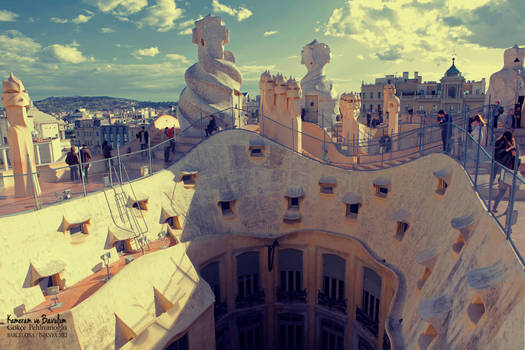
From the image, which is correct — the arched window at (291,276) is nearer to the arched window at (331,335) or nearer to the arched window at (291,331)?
the arched window at (291,331)

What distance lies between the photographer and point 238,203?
709 inches

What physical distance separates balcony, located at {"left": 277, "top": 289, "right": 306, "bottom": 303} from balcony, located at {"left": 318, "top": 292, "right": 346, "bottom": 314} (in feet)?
2.97

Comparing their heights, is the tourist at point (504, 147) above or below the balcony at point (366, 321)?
above

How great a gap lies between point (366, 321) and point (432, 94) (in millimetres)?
49583

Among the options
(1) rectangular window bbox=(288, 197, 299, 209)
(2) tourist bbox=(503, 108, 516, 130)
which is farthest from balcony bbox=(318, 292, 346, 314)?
(2) tourist bbox=(503, 108, 516, 130)

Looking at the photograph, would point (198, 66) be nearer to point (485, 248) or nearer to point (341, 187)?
point (341, 187)

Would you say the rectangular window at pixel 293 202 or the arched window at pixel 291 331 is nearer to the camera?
the rectangular window at pixel 293 202

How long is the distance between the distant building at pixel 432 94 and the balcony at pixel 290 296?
3226 cm

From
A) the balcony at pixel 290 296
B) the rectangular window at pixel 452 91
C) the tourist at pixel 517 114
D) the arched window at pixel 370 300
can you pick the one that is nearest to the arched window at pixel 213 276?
the balcony at pixel 290 296

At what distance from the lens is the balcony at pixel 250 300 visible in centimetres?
1860

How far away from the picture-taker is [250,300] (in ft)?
62.0

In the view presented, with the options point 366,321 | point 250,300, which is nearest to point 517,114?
point 366,321

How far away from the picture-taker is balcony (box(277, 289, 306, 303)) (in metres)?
19.3

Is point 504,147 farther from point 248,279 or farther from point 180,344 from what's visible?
point 248,279
